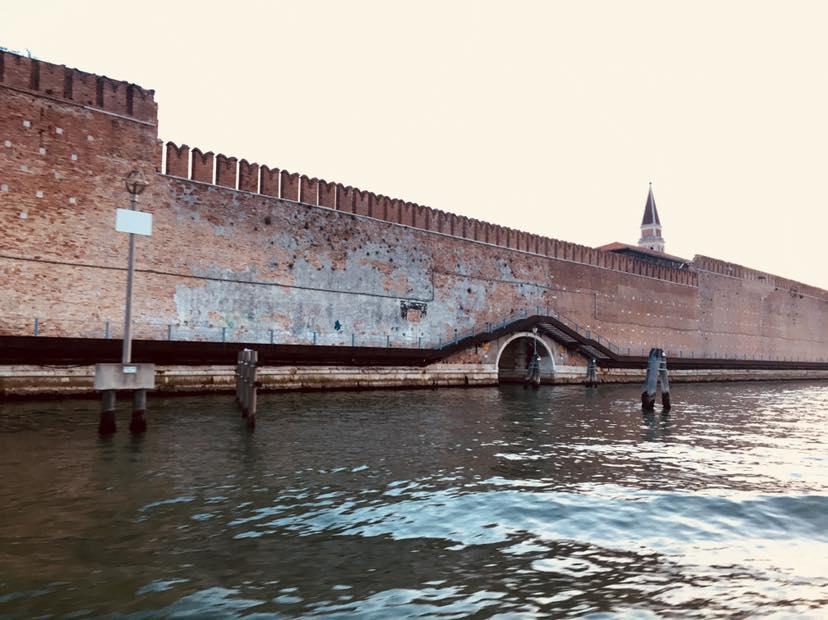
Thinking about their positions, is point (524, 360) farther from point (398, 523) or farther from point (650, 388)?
point (398, 523)

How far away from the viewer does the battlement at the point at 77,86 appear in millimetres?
16703

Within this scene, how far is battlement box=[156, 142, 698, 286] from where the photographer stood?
65.7ft

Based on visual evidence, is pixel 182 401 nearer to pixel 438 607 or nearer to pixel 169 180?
pixel 169 180

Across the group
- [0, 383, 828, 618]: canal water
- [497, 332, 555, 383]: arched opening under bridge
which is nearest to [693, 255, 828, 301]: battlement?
[497, 332, 555, 383]: arched opening under bridge

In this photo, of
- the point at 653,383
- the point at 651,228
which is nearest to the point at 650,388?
the point at 653,383

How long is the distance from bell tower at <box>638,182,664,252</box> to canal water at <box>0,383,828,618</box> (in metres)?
64.2

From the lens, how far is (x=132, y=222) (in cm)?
1058

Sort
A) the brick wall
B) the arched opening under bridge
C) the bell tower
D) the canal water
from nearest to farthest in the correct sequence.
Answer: the canal water
the brick wall
the arched opening under bridge
the bell tower

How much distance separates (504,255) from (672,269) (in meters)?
17.0

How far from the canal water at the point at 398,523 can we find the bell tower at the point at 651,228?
64168mm

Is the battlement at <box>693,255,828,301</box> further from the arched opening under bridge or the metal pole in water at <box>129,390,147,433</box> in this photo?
the metal pole in water at <box>129,390,147,433</box>

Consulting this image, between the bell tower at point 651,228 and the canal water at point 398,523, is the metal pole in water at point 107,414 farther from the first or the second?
the bell tower at point 651,228

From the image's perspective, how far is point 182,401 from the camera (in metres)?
15.5

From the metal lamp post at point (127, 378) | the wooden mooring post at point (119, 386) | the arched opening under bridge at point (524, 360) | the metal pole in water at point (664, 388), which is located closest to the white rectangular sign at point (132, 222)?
the metal lamp post at point (127, 378)
